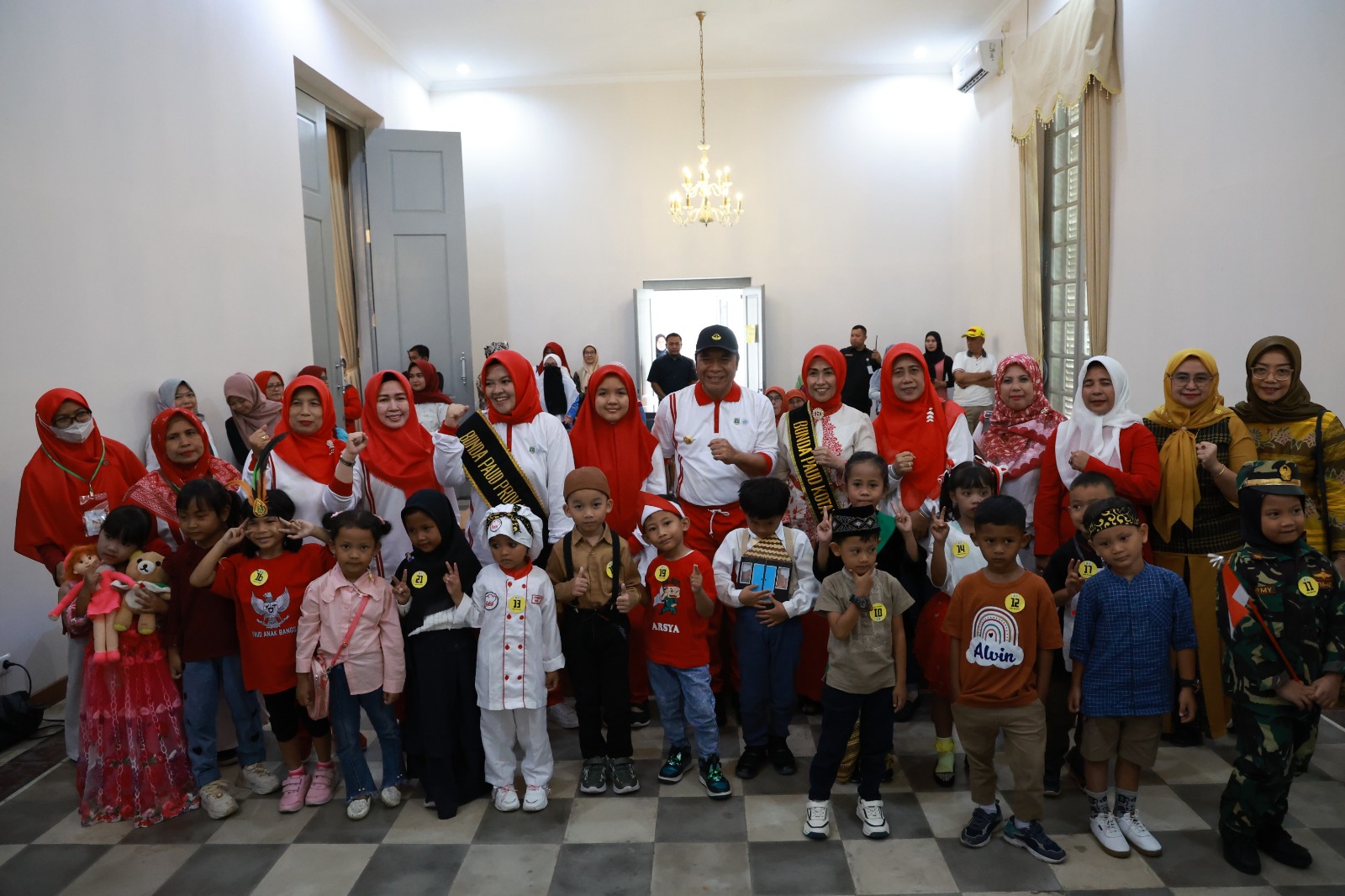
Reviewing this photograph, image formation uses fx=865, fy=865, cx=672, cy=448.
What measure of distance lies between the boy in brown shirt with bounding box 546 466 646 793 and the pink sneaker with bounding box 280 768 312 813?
3.10ft

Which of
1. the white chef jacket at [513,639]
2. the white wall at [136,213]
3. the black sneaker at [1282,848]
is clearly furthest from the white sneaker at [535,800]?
the white wall at [136,213]

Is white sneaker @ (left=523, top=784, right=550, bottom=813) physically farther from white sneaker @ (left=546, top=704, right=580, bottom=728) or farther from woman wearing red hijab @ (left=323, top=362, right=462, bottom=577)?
woman wearing red hijab @ (left=323, top=362, right=462, bottom=577)

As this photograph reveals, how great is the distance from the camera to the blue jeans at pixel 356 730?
9.36ft

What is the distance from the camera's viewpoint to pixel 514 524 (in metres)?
2.83

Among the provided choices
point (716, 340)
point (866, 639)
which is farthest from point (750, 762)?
point (716, 340)

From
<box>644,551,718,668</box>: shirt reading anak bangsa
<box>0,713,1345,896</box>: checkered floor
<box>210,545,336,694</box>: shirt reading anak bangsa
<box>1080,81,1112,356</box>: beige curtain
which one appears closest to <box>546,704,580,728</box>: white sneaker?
<box>0,713,1345,896</box>: checkered floor

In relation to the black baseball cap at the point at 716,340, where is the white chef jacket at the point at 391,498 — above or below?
below

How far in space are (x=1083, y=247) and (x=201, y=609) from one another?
246 inches

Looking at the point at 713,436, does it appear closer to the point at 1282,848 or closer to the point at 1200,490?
the point at 1200,490

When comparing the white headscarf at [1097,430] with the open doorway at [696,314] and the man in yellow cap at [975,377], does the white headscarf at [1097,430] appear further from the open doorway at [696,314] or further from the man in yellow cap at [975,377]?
the open doorway at [696,314]

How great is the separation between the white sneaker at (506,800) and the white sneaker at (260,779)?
2.70 ft

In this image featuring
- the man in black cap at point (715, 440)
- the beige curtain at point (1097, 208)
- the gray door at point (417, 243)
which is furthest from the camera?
the gray door at point (417, 243)

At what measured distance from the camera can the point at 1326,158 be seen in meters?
4.01

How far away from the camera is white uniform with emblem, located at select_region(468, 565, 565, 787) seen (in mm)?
2785
